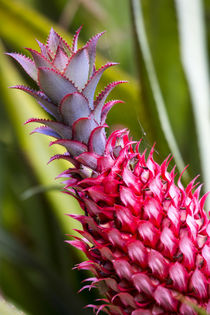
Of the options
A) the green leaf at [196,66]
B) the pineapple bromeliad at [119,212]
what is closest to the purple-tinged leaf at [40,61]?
the pineapple bromeliad at [119,212]

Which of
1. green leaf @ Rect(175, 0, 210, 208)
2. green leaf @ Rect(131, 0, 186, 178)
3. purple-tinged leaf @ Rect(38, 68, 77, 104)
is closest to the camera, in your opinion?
purple-tinged leaf @ Rect(38, 68, 77, 104)

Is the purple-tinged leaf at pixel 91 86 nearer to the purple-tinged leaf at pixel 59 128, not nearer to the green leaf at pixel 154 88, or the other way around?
the purple-tinged leaf at pixel 59 128

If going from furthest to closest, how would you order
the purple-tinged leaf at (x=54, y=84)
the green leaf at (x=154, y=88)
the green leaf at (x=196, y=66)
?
1. the green leaf at (x=196, y=66)
2. the green leaf at (x=154, y=88)
3. the purple-tinged leaf at (x=54, y=84)

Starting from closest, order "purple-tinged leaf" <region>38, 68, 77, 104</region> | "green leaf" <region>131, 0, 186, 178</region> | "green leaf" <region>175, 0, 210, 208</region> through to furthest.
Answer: "purple-tinged leaf" <region>38, 68, 77, 104</region>
"green leaf" <region>131, 0, 186, 178</region>
"green leaf" <region>175, 0, 210, 208</region>

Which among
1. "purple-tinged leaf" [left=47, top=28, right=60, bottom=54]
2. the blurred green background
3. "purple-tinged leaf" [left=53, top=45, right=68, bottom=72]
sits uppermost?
"purple-tinged leaf" [left=47, top=28, right=60, bottom=54]

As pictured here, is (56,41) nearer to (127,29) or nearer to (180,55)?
(180,55)

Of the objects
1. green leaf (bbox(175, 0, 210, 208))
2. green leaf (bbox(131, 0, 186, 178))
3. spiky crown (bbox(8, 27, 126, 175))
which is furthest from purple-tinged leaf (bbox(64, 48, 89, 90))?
green leaf (bbox(175, 0, 210, 208))

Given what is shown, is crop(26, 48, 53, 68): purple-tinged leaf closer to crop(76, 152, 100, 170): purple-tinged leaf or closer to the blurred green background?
crop(76, 152, 100, 170): purple-tinged leaf

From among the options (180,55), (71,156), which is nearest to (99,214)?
(71,156)
